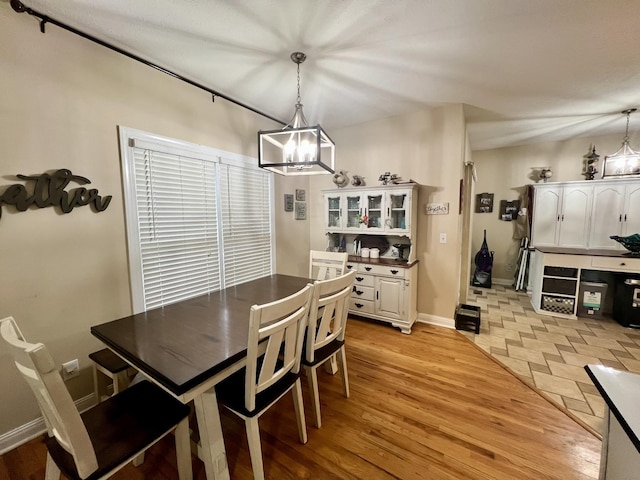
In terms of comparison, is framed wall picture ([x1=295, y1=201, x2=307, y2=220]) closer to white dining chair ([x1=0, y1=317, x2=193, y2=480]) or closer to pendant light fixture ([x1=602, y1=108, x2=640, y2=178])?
white dining chair ([x1=0, y1=317, x2=193, y2=480])

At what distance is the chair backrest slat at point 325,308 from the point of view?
1.59 metres

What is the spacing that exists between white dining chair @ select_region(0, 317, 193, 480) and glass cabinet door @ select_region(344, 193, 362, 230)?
8.97 ft

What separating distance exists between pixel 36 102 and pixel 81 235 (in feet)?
2.90

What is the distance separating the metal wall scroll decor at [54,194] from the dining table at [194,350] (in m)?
0.90

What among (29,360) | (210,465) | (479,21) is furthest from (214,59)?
(210,465)

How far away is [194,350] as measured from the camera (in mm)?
1304

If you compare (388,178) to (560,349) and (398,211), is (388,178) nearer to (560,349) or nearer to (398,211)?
(398,211)

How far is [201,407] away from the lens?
46.1 inches

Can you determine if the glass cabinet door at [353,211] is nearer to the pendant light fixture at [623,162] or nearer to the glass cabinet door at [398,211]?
the glass cabinet door at [398,211]

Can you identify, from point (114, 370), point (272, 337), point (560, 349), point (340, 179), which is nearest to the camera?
point (272, 337)

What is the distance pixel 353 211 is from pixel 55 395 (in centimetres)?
316

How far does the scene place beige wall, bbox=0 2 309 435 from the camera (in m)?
1.59

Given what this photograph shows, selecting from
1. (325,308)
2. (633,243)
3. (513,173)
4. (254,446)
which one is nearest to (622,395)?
(325,308)

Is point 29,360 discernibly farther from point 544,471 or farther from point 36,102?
point 544,471
